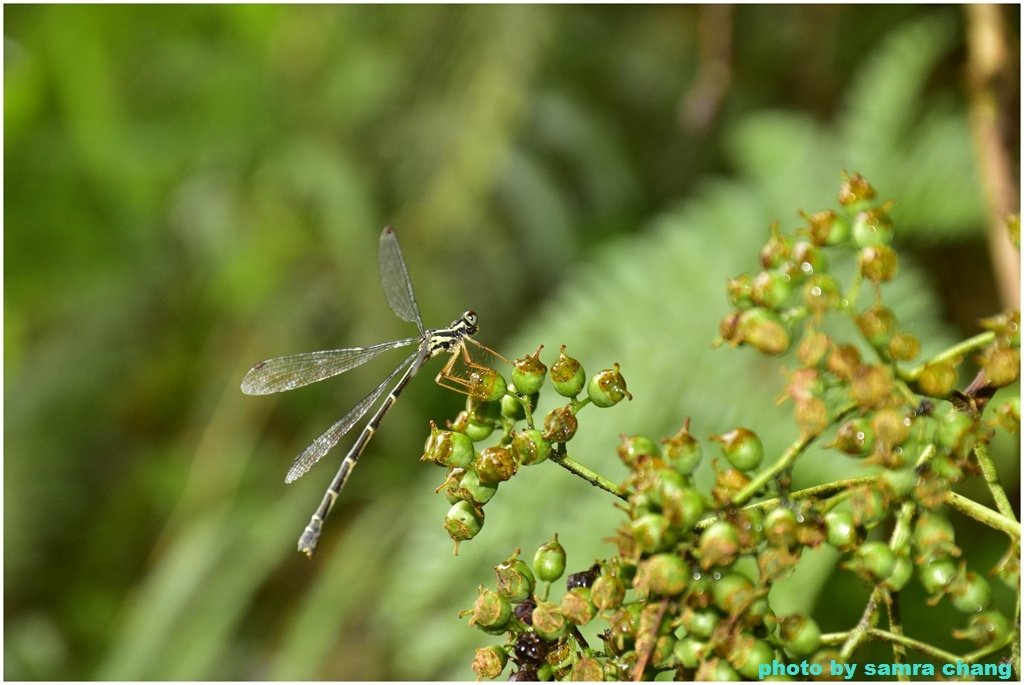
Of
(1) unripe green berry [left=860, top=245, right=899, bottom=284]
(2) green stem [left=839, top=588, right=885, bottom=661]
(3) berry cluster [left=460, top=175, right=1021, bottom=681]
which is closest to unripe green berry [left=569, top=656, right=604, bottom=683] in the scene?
(3) berry cluster [left=460, top=175, right=1021, bottom=681]

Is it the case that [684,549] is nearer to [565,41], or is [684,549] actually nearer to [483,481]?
[483,481]

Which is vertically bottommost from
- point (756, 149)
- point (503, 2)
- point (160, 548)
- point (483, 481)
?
point (483, 481)

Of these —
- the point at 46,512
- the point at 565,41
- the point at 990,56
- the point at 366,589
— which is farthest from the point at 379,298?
the point at 990,56

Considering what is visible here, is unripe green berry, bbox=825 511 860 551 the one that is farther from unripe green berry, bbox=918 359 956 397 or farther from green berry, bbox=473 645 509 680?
green berry, bbox=473 645 509 680

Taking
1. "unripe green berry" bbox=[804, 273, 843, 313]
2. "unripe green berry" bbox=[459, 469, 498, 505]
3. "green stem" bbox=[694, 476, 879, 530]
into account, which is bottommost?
"green stem" bbox=[694, 476, 879, 530]

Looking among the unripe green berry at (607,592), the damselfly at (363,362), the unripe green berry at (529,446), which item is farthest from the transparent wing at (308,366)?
the unripe green berry at (607,592)

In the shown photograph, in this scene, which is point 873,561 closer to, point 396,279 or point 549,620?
point 549,620
